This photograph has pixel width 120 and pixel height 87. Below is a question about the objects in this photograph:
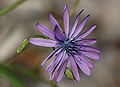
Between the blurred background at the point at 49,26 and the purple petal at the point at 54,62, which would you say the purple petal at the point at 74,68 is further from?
the blurred background at the point at 49,26

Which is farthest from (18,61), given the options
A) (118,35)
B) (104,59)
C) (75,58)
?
(75,58)

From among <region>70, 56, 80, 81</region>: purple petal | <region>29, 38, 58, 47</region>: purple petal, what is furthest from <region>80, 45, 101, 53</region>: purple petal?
<region>29, 38, 58, 47</region>: purple petal

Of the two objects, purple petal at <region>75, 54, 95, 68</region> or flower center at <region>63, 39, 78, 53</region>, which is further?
flower center at <region>63, 39, 78, 53</region>

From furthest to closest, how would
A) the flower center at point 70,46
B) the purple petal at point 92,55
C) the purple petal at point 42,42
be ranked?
the flower center at point 70,46 → the purple petal at point 92,55 → the purple petal at point 42,42

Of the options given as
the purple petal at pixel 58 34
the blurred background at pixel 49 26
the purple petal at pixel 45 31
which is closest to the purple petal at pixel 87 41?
the purple petal at pixel 58 34

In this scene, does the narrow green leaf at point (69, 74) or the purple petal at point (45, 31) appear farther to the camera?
the narrow green leaf at point (69, 74)

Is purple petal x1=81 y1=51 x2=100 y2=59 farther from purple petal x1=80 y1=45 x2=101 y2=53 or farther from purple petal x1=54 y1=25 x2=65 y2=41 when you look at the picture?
purple petal x1=54 y1=25 x2=65 y2=41

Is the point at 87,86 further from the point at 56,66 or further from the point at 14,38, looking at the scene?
the point at 56,66
